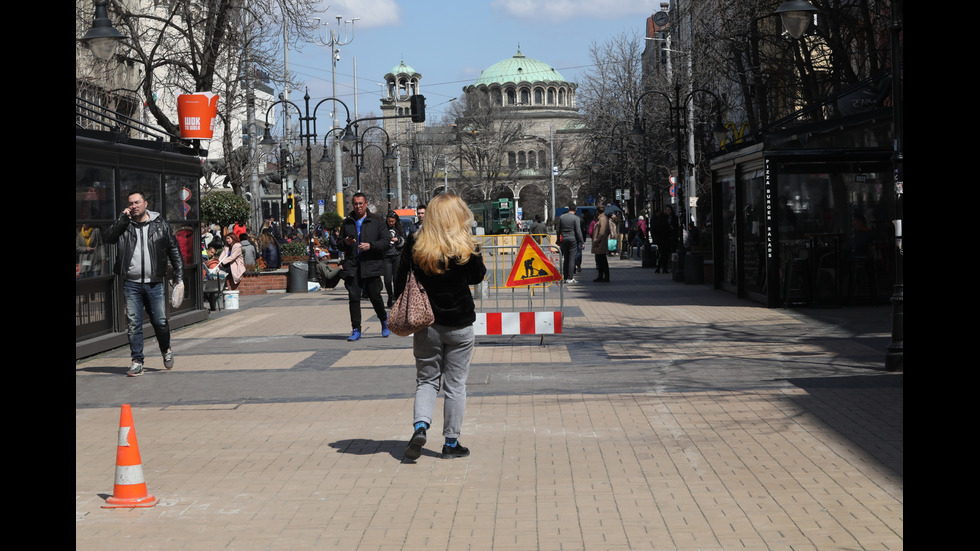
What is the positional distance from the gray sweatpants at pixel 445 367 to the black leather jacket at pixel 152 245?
5.38 metres

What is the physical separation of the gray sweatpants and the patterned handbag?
11 centimetres

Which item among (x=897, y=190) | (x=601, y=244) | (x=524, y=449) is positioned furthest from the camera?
(x=601, y=244)

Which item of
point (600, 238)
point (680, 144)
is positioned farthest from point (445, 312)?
point (680, 144)

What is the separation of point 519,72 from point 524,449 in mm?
142857

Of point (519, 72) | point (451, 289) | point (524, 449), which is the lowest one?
point (524, 449)

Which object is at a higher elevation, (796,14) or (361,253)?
(796,14)

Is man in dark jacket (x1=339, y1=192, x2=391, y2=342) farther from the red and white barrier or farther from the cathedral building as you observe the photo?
the cathedral building

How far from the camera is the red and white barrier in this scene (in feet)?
42.0

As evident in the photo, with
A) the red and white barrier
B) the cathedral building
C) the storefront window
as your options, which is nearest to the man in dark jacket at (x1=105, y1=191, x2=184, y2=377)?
the red and white barrier

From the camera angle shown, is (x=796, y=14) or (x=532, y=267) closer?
(x=532, y=267)

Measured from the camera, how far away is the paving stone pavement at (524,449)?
571 centimetres

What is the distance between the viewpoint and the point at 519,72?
485 ft

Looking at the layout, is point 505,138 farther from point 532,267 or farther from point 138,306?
point 138,306

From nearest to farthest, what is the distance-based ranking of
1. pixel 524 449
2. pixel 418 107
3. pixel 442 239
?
pixel 442 239 < pixel 524 449 < pixel 418 107
